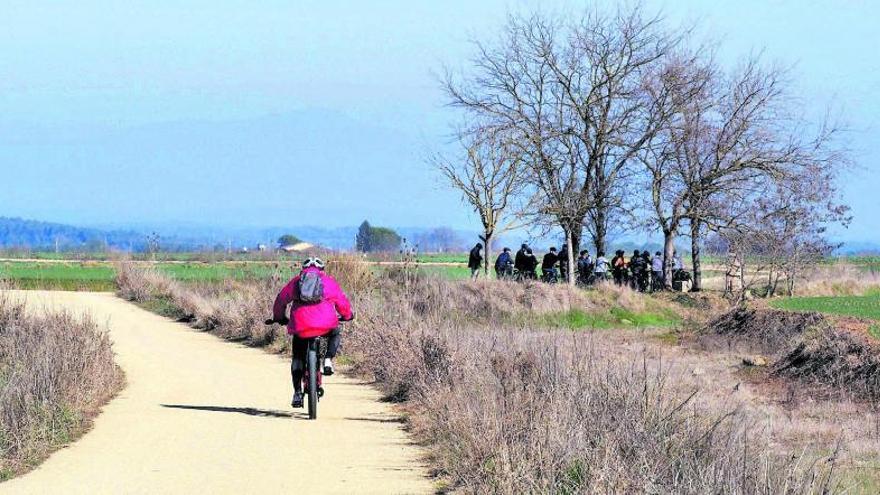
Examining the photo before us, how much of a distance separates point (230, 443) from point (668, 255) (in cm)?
4042

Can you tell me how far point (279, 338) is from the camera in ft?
84.7

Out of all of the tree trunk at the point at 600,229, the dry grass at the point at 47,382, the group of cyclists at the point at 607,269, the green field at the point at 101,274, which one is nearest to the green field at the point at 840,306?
the group of cyclists at the point at 607,269

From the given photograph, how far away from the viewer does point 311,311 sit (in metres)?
15.5

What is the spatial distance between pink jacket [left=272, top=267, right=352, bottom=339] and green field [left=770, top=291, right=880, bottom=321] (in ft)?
66.1

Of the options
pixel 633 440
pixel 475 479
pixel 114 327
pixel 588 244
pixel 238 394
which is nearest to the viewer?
pixel 633 440

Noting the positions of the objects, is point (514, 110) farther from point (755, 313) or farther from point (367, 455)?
point (367, 455)

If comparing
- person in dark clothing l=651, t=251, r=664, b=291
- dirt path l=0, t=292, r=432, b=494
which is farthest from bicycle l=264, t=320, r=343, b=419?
person in dark clothing l=651, t=251, r=664, b=291

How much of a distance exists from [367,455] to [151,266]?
40535mm

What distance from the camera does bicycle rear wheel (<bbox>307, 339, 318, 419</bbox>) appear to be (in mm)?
15359

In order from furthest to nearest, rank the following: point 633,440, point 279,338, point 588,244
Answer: point 588,244
point 279,338
point 633,440

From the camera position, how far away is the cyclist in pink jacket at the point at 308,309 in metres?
15.4

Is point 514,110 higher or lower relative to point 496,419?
higher

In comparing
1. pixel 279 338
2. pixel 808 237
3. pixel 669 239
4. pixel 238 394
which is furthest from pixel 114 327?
pixel 808 237

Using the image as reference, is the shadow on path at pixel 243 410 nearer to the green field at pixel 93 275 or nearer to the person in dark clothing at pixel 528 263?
the green field at pixel 93 275
